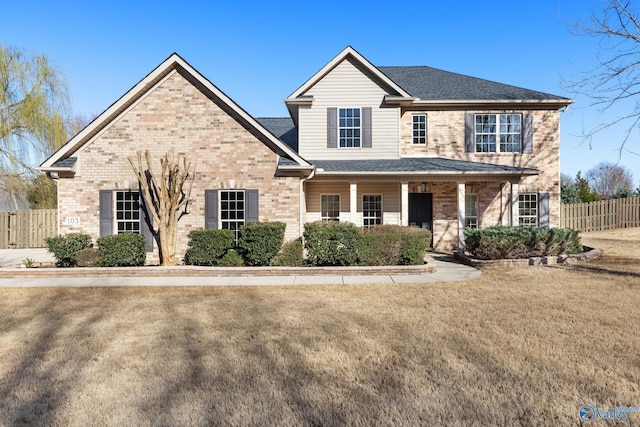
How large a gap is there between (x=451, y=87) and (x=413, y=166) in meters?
5.42

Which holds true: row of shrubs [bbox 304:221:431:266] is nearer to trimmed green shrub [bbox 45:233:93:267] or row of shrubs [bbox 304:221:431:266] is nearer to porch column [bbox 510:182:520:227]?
porch column [bbox 510:182:520:227]

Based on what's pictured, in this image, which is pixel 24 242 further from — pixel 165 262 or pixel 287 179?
pixel 287 179

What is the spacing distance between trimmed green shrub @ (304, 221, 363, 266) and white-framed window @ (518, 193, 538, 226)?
952cm

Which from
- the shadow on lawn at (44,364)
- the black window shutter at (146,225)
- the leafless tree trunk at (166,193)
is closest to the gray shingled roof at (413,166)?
the leafless tree trunk at (166,193)

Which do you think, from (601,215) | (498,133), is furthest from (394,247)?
(601,215)

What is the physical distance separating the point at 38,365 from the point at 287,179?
8.81 metres

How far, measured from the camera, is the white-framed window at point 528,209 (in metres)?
16.5

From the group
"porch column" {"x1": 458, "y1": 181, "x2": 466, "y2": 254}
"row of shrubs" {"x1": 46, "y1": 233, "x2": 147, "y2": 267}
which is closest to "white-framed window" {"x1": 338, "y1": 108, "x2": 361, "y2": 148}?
"porch column" {"x1": 458, "y1": 181, "x2": 466, "y2": 254}

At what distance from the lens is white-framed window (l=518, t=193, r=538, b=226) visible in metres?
16.5

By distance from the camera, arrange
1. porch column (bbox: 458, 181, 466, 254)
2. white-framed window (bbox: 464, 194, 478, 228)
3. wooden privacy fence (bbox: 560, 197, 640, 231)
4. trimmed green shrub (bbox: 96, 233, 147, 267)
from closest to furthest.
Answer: trimmed green shrub (bbox: 96, 233, 147, 267)
porch column (bbox: 458, 181, 466, 254)
white-framed window (bbox: 464, 194, 478, 228)
wooden privacy fence (bbox: 560, 197, 640, 231)

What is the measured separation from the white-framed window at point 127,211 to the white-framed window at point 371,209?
8.71 meters

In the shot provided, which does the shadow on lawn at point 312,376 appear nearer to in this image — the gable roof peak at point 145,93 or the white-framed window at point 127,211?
the gable roof peak at point 145,93

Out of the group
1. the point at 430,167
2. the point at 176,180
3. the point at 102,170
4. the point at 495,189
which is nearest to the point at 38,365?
the point at 176,180

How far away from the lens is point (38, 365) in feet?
14.5
